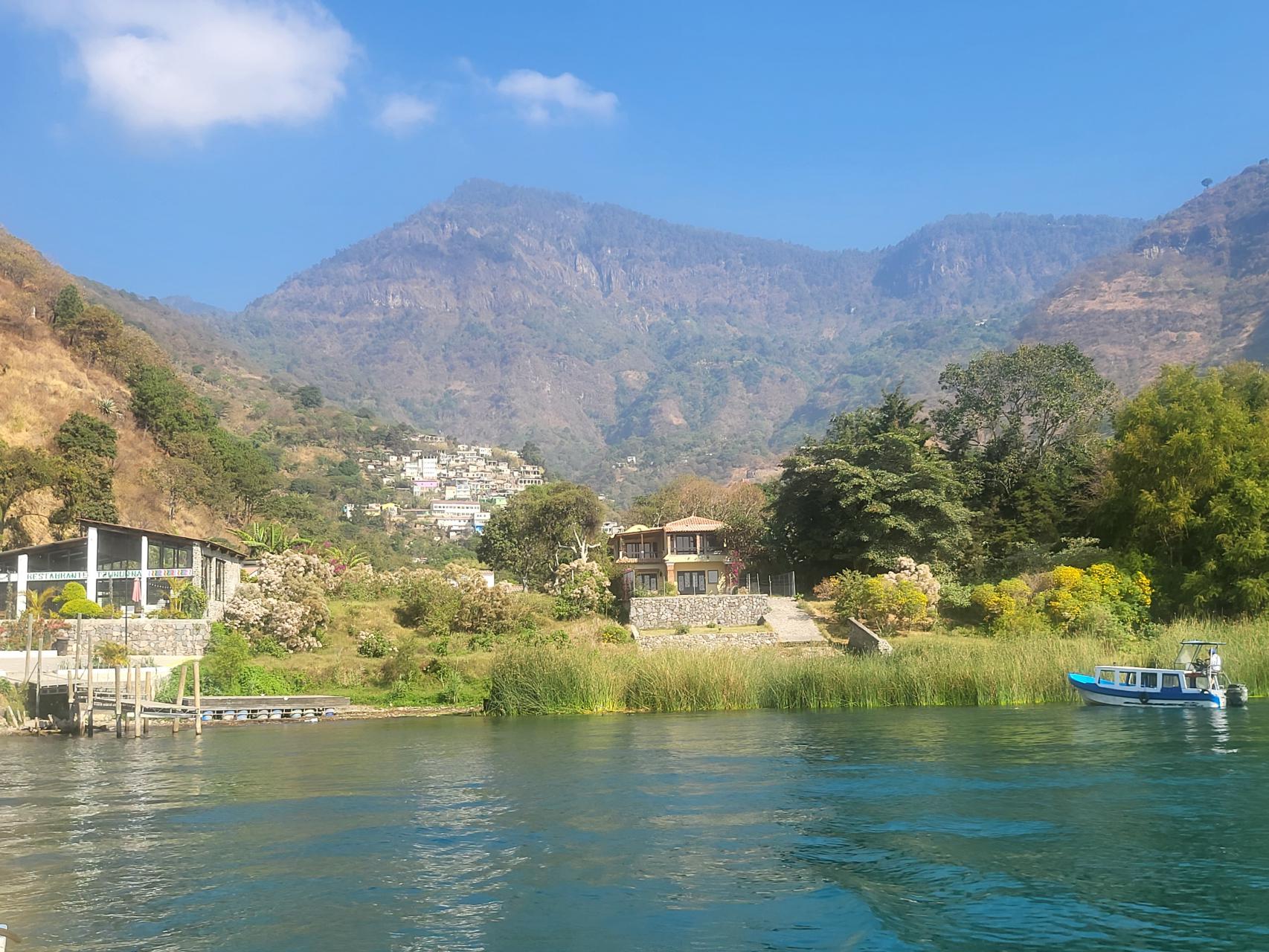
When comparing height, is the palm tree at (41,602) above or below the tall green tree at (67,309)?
below

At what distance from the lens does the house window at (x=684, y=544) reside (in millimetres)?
64375

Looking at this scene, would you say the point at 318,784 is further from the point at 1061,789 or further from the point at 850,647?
the point at 850,647

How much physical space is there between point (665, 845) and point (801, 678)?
19.3 metres

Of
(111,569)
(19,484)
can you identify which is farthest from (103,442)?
(111,569)

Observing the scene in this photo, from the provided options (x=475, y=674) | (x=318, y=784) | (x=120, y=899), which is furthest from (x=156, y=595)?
→ (x=120, y=899)

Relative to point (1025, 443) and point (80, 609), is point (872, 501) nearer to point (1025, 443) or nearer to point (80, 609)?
point (1025, 443)

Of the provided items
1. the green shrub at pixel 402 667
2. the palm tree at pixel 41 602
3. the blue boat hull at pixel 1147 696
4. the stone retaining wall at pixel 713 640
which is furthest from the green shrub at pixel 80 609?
the blue boat hull at pixel 1147 696

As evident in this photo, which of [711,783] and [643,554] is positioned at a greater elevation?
[643,554]

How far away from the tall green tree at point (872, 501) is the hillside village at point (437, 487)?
185ft

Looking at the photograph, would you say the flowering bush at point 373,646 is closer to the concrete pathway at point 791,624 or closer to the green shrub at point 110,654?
the green shrub at point 110,654

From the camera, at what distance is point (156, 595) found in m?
46.6

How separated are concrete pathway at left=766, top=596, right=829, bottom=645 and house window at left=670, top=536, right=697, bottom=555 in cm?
1343

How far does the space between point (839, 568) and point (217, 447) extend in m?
45.7

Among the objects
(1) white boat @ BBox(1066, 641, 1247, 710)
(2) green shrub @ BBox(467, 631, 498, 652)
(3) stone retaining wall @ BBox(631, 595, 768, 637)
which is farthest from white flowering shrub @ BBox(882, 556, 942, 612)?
(2) green shrub @ BBox(467, 631, 498, 652)
